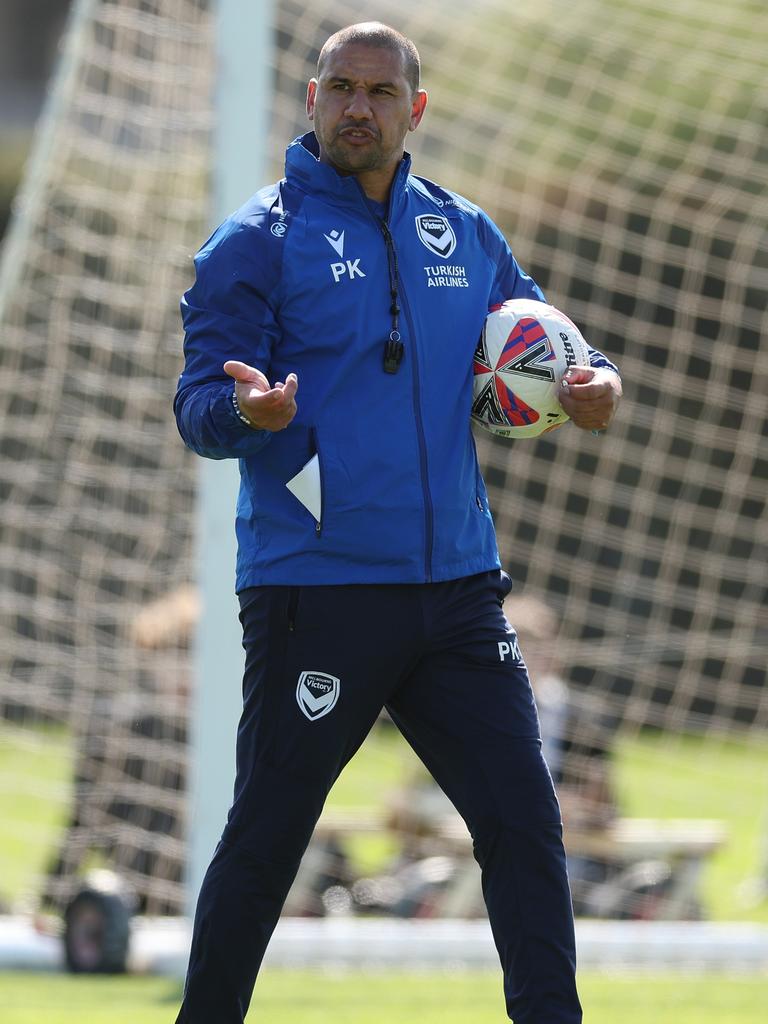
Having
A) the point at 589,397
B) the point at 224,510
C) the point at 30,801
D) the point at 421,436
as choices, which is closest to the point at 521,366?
the point at 589,397

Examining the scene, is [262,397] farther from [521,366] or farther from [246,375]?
[521,366]

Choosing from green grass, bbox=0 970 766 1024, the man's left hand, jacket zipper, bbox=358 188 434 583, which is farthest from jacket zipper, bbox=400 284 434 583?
green grass, bbox=0 970 766 1024

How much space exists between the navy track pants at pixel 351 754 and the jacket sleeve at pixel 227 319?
396 millimetres

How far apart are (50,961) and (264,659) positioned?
3.58m

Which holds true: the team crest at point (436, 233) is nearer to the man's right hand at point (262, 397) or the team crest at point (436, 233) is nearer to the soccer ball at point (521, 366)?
the soccer ball at point (521, 366)

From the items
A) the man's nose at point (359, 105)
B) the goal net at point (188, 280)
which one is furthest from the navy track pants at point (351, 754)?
the goal net at point (188, 280)

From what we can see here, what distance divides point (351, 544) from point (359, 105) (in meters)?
0.85

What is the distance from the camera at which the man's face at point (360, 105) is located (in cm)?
336

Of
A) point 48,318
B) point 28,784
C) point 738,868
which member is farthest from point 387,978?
point 28,784

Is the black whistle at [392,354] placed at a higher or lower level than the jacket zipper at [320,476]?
higher

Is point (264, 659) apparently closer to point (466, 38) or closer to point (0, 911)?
point (0, 911)

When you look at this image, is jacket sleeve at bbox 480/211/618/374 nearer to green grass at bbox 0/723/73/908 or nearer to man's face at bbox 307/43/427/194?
man's face at bbox 307/43/427/194

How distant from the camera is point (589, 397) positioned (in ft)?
11.1

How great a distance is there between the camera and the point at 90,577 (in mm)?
9094
